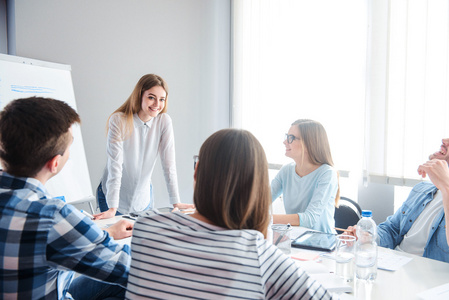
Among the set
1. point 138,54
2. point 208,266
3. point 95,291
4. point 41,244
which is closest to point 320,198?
point 95,291

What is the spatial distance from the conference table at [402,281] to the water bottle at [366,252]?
0.10ft

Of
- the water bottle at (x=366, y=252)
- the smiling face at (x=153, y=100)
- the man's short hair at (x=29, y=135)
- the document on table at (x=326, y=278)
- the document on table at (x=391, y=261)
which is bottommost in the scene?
the document on table at (x=391, y=261)

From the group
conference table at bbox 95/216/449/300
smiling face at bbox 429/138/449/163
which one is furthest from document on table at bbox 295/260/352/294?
smiling face at bbox 429/138/449/163

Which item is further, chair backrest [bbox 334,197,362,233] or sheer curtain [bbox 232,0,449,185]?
sheer curtain [bbox 232,0,449,185]

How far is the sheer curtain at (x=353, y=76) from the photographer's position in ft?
8.45

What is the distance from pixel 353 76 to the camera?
300cm

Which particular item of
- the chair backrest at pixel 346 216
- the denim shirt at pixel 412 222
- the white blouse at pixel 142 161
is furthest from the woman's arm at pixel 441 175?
Answer: the white blouse at pixel 142 161

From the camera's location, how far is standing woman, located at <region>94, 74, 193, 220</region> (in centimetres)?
245

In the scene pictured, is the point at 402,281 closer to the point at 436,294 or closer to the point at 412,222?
the point at 436,294

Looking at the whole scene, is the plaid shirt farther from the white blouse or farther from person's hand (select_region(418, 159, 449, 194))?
the white blouse

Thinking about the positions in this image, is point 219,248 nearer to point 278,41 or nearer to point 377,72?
point 377,72

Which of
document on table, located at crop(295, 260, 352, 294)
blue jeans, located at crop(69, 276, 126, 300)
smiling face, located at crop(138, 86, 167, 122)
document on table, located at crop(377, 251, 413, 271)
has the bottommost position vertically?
blue jeans, located at crop(69, 276, 126, 300)

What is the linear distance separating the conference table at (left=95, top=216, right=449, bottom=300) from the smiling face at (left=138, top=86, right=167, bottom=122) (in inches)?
57.9

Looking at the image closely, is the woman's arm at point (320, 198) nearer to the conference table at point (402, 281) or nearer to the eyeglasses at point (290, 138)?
the eyeglasses at point (290, 138)
